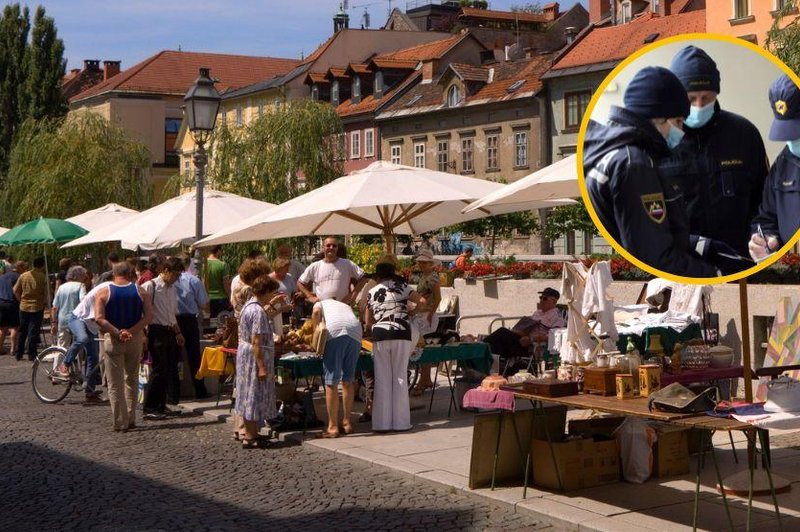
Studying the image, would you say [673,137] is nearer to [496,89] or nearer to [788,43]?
[788,43]

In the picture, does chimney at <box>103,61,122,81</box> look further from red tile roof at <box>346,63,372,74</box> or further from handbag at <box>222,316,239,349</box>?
handbag at <box>222,316,239,349</box>

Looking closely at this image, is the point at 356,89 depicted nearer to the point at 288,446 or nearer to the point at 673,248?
the point at 288,446

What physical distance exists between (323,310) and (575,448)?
3863 millimetres

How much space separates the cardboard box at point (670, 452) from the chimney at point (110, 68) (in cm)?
9104

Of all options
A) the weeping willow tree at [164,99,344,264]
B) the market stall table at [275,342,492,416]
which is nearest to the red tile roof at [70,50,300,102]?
the weeping willow tree at [164,99,344,264]

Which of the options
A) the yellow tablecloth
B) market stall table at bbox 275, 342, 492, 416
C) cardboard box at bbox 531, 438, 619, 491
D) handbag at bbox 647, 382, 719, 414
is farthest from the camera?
the yellow tablecloth

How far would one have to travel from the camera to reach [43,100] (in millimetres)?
60281

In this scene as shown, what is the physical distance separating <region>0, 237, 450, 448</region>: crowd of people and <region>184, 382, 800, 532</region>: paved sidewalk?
536 mm

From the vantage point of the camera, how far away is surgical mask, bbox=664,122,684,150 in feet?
22.8

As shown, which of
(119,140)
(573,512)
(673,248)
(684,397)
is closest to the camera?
(673,248)

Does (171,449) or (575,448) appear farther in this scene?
(171,449)

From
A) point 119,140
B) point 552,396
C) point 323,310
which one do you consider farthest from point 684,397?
point 119,140

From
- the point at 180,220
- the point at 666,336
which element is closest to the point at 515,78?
the point at 180,220

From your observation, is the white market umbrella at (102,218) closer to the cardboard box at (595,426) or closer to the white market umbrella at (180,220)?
the white market umbrella at (180,220)
